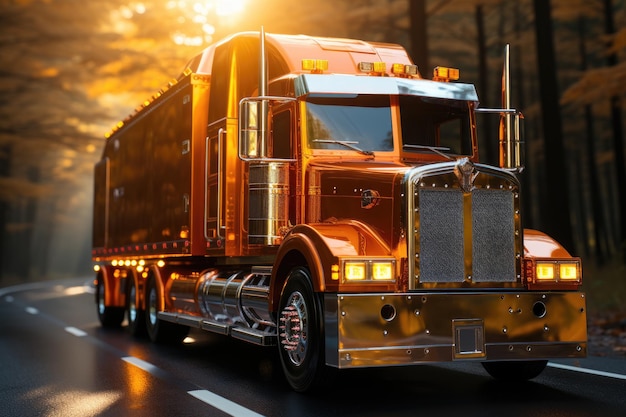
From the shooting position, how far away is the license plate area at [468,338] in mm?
7957

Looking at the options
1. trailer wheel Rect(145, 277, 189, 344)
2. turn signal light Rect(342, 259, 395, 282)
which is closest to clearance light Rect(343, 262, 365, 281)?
turn signal light Rect(342, 259, 395, 282)

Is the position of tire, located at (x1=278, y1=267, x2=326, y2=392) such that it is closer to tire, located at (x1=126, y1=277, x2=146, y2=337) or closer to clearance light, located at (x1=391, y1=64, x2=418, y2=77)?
clearance light, located at (x1=391, y1=64, x2=418, y2=77)

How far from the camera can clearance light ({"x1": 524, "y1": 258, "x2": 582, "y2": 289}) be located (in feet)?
27.4

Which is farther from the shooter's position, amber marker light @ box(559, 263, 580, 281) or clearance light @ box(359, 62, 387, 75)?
clearance light @ box(359, 62, 387, 75)

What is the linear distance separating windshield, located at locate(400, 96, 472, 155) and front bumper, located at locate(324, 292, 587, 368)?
197 cm

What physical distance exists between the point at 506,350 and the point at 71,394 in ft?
13.1

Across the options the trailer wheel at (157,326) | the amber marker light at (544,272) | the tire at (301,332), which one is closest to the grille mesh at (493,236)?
the amber marker light at (544,272)

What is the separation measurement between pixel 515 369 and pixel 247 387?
2652 mm

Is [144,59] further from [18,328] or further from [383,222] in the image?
[383,222]

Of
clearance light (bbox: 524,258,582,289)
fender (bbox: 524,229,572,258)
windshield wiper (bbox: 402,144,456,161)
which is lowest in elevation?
clearance light (bbox: 524,258,582,289)

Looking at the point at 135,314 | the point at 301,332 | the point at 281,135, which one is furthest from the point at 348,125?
the point at 135,314

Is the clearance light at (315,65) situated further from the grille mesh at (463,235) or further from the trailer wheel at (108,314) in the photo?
the trailer wheel at (108,314)

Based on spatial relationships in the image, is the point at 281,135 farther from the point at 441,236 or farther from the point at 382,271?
the point at 382,271

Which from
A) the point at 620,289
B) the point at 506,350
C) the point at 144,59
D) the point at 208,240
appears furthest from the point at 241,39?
the point at 144,59
